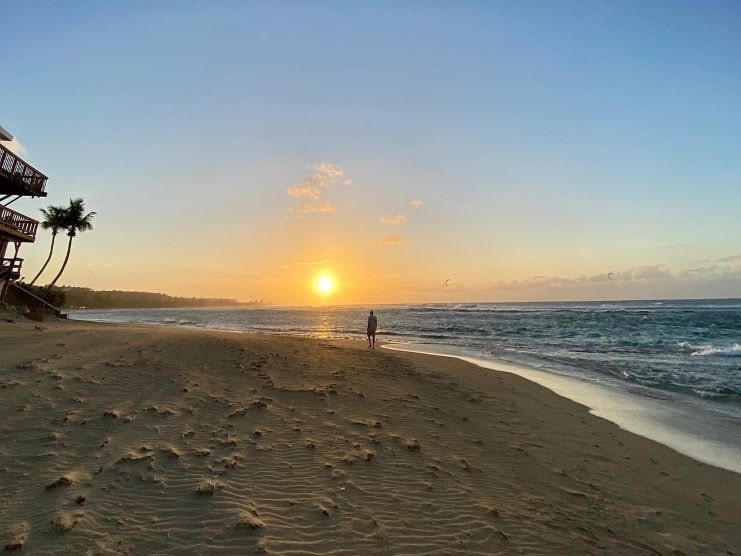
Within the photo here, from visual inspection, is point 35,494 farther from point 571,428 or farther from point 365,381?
point 571,428

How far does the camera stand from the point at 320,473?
20.0ft

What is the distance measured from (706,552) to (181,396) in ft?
31.4

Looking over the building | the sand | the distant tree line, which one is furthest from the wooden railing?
the distant tree line

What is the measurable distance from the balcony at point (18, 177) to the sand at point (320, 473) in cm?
1811

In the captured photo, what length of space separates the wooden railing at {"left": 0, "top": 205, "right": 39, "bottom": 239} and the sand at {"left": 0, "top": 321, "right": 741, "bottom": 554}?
18.1 meters

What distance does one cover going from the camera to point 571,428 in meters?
9.48

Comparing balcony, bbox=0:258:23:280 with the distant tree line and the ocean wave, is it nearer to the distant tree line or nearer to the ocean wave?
the ocean wave

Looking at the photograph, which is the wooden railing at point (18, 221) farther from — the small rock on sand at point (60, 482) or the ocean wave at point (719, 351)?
the ocean wave at point (719, 351)

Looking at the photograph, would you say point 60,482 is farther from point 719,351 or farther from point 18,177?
point 719,351

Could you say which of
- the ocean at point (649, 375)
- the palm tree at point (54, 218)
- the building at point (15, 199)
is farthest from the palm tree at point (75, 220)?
the ocean at point (649, 375)

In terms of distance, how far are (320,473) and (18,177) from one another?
2841 centimetres

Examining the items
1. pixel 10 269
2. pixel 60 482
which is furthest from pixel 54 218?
pixel 60 482

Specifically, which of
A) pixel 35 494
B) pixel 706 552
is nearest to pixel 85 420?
pixel 35 494

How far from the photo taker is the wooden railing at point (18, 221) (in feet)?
78.2
